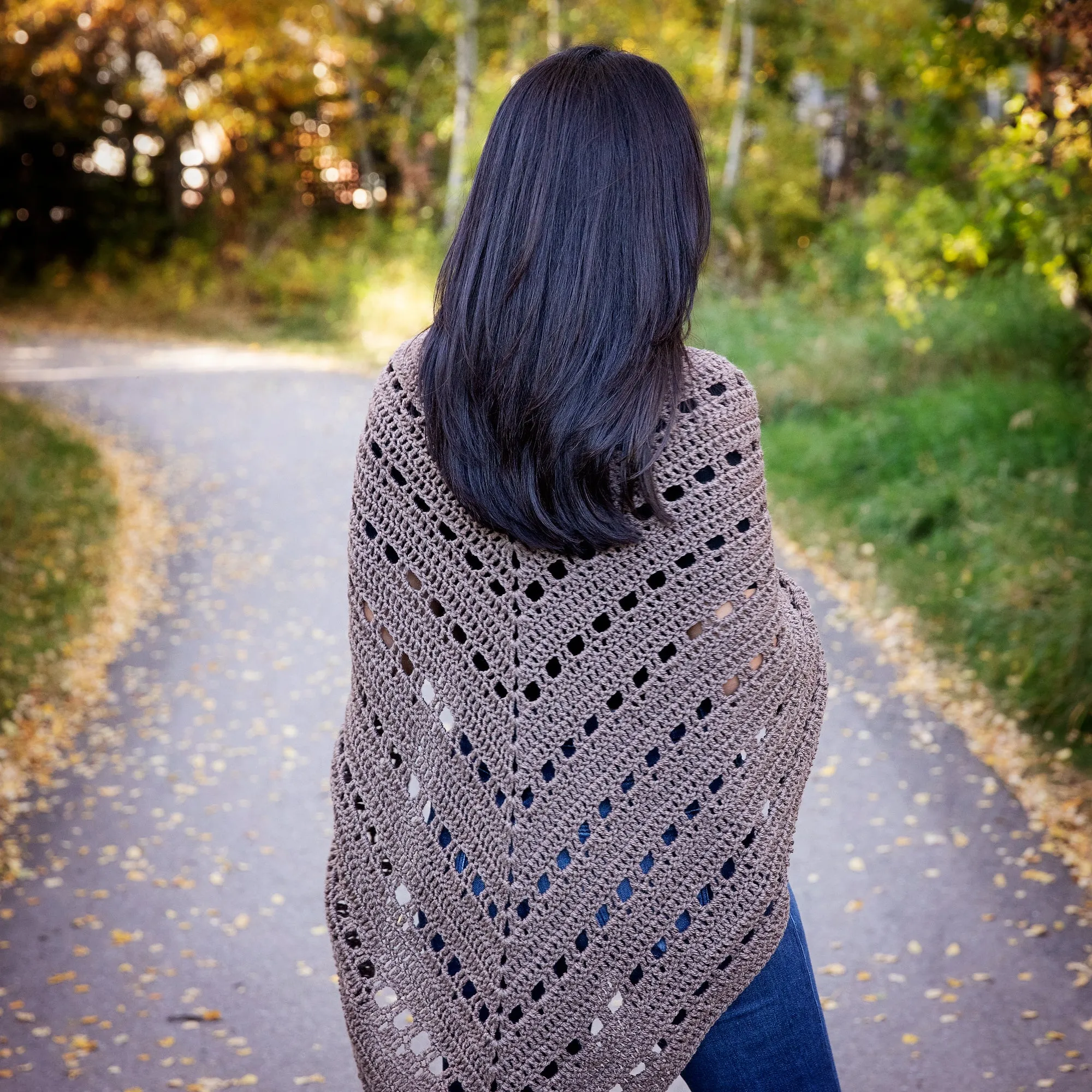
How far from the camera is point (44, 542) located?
7602 mm

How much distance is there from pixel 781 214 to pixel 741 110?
60.7 inches

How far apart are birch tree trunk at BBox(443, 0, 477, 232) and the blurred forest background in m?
0.06

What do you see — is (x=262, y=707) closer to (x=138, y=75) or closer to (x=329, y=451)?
(x=329, y=451)

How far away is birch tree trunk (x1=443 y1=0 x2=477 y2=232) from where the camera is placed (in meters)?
15.5

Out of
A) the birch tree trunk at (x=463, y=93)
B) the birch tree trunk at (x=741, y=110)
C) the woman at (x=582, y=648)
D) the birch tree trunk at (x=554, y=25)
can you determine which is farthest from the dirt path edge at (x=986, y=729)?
the birch tree trunk at (x=554, y=25)

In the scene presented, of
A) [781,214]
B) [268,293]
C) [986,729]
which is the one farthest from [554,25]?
[986,729]

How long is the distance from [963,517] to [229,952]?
4.75 metres

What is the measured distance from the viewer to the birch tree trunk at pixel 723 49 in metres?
15.6

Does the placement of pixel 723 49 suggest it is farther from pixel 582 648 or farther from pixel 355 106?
pixel 582 648

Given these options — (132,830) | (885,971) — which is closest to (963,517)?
(885,971)

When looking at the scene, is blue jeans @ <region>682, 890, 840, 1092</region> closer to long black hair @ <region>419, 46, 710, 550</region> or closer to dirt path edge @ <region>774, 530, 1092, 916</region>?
long black hair @ <region>419, 46, 710, 550</region>

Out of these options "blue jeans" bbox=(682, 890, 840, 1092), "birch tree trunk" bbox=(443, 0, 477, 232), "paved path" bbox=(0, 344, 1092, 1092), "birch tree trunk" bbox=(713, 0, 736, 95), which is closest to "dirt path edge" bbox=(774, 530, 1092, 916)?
"paved path" bbox=(0, 344, 1092, 1092)

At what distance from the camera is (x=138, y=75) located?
1922cm

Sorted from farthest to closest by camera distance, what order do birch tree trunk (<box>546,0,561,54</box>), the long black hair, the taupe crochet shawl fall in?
birch tree trunk (<box>546,0,561,54</box>), the taupe crochet shawl, the long black hair
